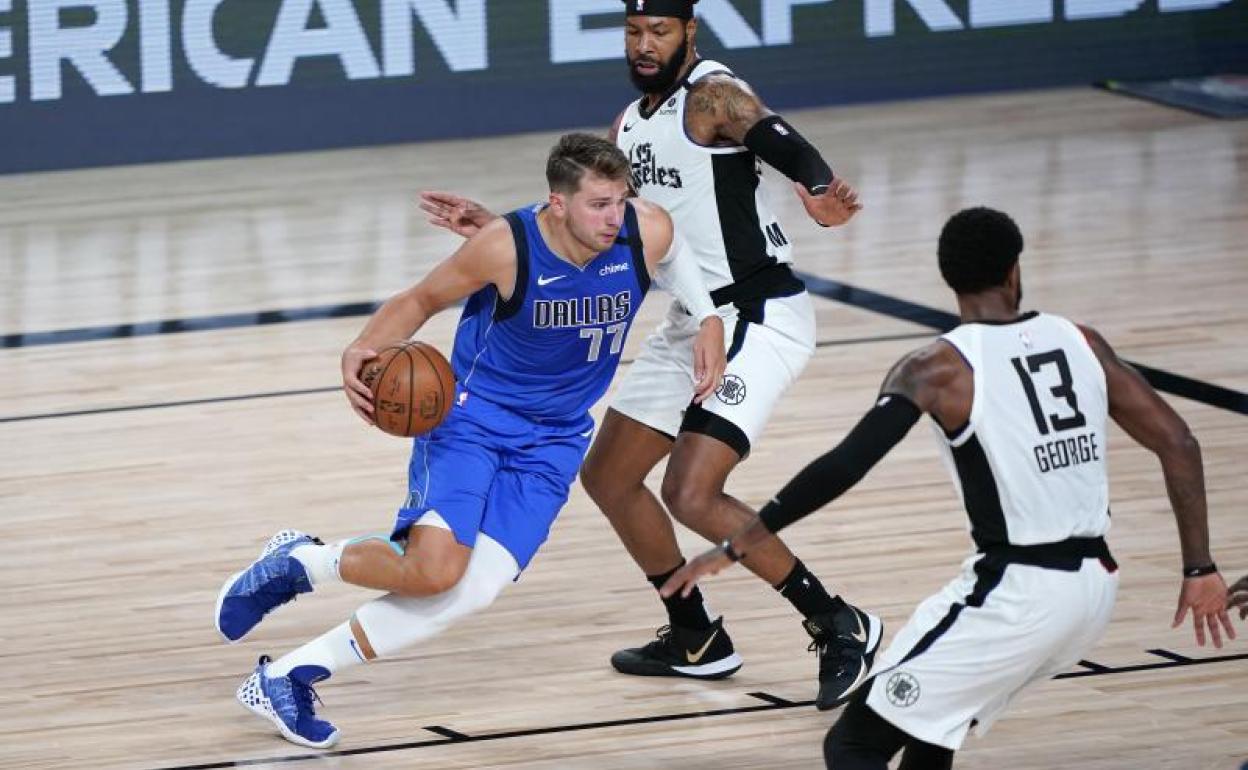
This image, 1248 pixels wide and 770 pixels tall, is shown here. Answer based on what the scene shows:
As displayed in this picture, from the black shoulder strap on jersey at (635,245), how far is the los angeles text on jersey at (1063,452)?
168cm

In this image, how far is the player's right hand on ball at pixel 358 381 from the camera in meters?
5.36

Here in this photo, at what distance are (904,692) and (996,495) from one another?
418 mm

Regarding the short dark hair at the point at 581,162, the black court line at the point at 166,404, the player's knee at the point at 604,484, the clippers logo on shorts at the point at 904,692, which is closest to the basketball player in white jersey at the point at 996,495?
the clippers logo on shorts at the point at 904,692

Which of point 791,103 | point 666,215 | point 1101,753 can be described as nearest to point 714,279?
point 666,215

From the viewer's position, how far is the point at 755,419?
5.96m

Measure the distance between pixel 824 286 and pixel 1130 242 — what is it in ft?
6.27

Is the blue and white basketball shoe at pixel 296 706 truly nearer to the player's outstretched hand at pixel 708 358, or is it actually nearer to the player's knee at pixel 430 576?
the player's knee at pixel 430 576

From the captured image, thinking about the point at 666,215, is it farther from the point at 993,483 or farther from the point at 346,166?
the point at 346,166

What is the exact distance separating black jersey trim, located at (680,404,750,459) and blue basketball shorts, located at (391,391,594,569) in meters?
0.36

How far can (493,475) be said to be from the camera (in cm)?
559

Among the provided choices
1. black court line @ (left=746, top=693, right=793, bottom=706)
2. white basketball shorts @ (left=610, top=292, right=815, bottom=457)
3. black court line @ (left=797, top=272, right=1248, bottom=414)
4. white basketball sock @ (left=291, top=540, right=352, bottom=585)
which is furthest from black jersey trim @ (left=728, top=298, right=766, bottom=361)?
black court line @ (left=797, top=272, right=1248, bottom=414)

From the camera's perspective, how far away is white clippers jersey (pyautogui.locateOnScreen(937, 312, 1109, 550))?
425cm

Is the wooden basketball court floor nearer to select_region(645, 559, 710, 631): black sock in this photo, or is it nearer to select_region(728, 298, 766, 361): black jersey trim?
select_region(645, 559, 710, 631): black sock

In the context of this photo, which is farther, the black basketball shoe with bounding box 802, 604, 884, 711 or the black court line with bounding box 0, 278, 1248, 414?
the black court line with bounding box 0, 278, 1248, 414
